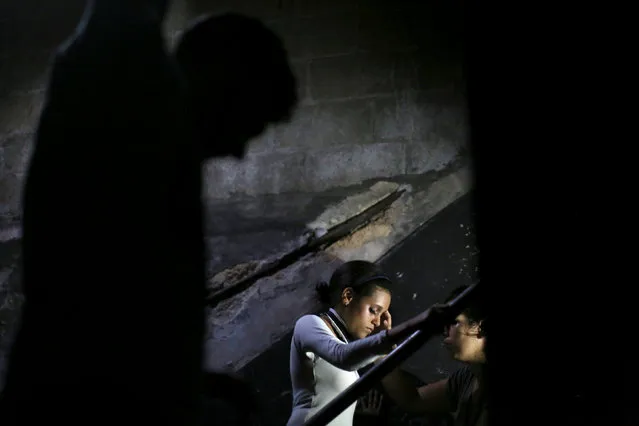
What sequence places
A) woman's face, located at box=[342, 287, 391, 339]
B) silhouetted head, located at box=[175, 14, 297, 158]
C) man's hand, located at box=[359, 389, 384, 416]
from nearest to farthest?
woman's face, located at box=[342, 287, 391, 339], man's hand, located at box=[359, 389, 384, 416], silhouetted head, located at box=[175, 14, 297, 158]

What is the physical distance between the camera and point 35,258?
1358mm

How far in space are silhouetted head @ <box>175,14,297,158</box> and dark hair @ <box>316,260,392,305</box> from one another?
2.96 feet

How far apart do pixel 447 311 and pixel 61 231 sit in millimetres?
876

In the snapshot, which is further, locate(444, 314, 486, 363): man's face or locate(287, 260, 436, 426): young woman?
locate(444, 314, 486, 363): man's face

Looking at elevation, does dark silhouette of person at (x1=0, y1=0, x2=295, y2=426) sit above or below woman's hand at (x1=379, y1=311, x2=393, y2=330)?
above

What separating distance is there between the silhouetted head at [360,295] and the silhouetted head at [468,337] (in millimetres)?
253

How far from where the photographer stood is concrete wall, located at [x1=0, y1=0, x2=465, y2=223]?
2.95 meters

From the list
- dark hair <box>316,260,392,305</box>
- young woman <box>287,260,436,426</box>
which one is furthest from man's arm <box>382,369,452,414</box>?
dark hair <box>316,260,392,305</box>

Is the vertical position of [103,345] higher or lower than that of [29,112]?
lower

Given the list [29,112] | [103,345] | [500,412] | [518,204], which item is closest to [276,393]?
[500,412]

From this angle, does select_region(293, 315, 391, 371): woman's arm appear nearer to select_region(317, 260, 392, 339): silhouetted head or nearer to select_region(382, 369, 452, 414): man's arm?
select_region(317, 260, 392, 339): silhouetted head

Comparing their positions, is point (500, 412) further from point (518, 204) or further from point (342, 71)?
point (342, 71)

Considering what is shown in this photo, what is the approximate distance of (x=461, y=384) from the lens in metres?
2.36

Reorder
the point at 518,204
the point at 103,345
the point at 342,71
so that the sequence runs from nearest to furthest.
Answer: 1. the point at 103,345
2. the point at 518,204
3. the point at 342,71
